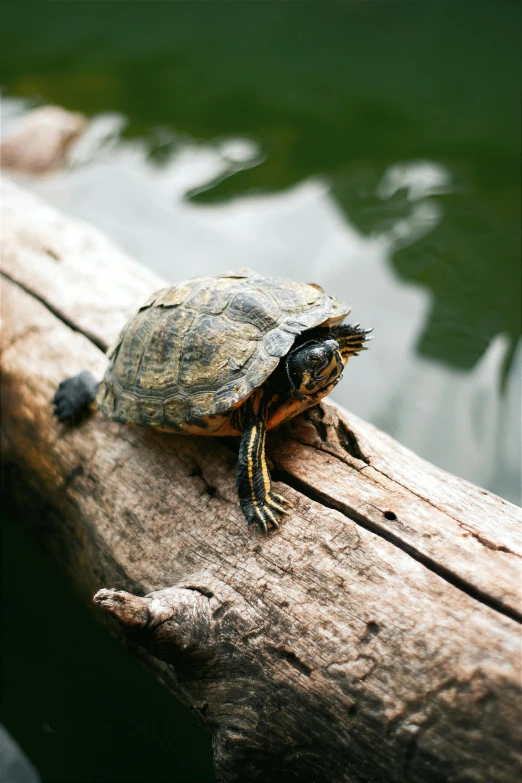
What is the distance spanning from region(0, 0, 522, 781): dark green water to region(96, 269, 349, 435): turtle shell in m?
1.42

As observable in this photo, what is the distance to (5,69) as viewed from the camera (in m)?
6.99

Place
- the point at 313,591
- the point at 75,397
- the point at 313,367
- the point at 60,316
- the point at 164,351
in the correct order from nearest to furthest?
1. the point at 313,591
2. the point at 313,367
3. the point at 164,351
4. the point at 75,397
5. the point at 60,316

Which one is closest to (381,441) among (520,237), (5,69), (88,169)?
(520,237)

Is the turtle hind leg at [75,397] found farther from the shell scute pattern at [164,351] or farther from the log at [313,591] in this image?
the shell scute pattern at [164,351]

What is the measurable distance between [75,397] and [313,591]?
1.48m

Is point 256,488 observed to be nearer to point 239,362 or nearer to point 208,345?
point 239,362

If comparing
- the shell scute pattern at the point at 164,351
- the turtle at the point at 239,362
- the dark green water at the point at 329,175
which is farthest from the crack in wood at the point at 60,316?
the dark green water at the point at 329,175

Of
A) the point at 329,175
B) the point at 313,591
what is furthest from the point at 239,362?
the point at 329,175

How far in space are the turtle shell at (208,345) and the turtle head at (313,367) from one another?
74 millimetres

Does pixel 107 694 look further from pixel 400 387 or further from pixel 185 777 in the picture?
pixel 400 387

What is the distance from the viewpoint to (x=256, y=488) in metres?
2.12

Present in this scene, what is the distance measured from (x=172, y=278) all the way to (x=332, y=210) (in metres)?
1.45

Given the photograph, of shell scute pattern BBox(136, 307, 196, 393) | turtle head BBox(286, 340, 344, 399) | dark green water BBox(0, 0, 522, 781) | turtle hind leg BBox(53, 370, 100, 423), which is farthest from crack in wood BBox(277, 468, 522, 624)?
dark green water BBox(0, 0, 522, 781)

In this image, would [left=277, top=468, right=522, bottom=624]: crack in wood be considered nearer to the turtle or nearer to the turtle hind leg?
the turtle
